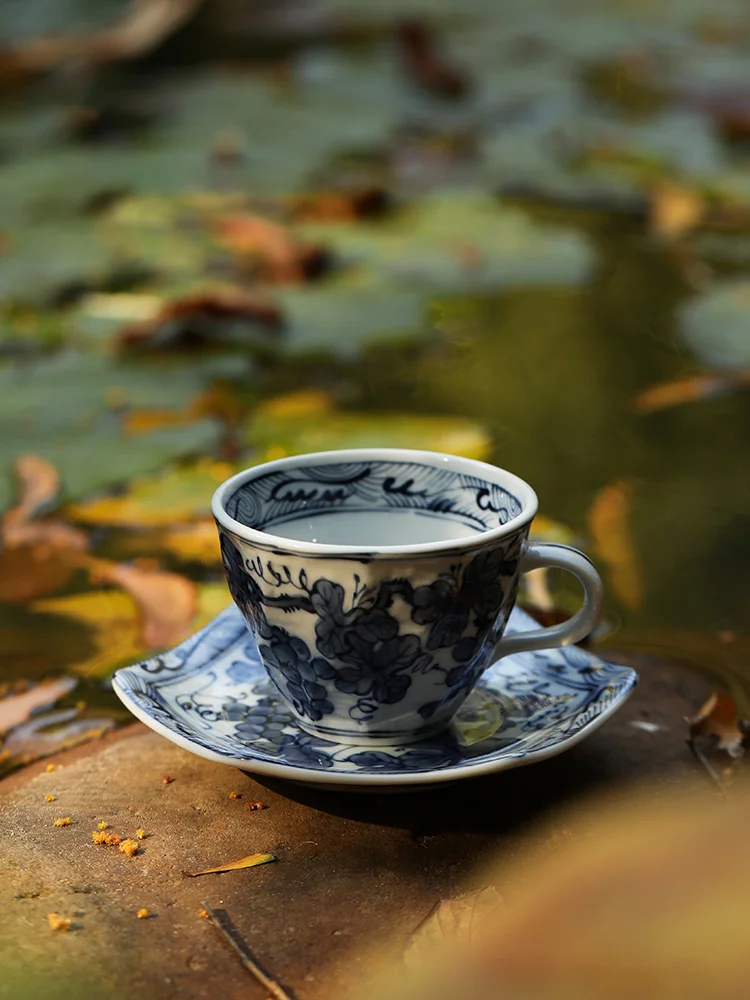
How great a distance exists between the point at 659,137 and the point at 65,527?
167 cm

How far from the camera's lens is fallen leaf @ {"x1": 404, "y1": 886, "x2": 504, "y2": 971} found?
0.43m

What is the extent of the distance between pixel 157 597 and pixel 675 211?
1.38 metres

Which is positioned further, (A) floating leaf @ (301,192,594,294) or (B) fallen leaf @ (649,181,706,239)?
(B) fallen leaf @ (649,181,706,239)

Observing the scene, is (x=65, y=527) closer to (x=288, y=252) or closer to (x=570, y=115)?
(x=288, y=252)

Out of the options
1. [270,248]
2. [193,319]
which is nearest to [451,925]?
[193,319]

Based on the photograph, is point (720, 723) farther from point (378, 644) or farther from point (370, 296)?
point (370, 296)

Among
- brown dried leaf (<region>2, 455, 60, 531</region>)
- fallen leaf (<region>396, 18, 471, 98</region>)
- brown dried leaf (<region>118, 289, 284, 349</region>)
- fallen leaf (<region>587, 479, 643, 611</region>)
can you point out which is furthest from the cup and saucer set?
fallen leaf (<region>396, 18, 471, 98</region>)

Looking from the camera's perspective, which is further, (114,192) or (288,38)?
(288,38)

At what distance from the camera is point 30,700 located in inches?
25.5

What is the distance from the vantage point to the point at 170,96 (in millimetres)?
2375

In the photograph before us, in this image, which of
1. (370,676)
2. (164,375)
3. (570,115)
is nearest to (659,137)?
(570,115)

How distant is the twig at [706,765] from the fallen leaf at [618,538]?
181 millimetres

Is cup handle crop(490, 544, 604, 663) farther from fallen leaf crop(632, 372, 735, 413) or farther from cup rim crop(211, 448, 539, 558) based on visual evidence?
fallen leaf crop(632, 372, 735, 413)

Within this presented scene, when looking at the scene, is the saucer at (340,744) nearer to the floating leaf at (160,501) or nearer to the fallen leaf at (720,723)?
the fallen leaf at (720,723)
